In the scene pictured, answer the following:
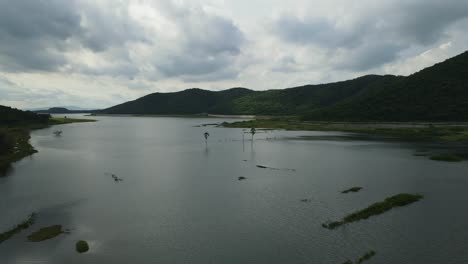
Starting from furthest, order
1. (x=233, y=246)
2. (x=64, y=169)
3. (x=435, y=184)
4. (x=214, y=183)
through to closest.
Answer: (x=64, y=169)
(x=214, y=183)
(x=435, y=184)
(x=233, y=246)

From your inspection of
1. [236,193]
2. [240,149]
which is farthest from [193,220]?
[240,149]

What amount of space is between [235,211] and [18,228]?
2784cm

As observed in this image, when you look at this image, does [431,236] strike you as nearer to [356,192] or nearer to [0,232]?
[356,192]

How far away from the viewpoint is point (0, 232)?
129 ft

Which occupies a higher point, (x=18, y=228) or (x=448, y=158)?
(x=18, y=228)

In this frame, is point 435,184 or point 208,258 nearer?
point 208,258

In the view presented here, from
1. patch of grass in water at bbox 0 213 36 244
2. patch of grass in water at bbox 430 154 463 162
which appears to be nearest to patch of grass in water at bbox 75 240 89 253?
patch of grass in water at bbox 0 213 36 244

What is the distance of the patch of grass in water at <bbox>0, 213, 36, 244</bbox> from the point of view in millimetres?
37959

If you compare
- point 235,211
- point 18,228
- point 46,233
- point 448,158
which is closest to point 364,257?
point 235,211

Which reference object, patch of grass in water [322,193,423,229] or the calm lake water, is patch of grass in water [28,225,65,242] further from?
patch of grass in water [322,193,423,229]

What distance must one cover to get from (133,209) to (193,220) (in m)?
10.9

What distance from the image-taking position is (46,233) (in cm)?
3891

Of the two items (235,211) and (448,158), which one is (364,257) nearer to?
(235,211)

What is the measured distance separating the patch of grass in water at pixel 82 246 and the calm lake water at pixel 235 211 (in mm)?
488
